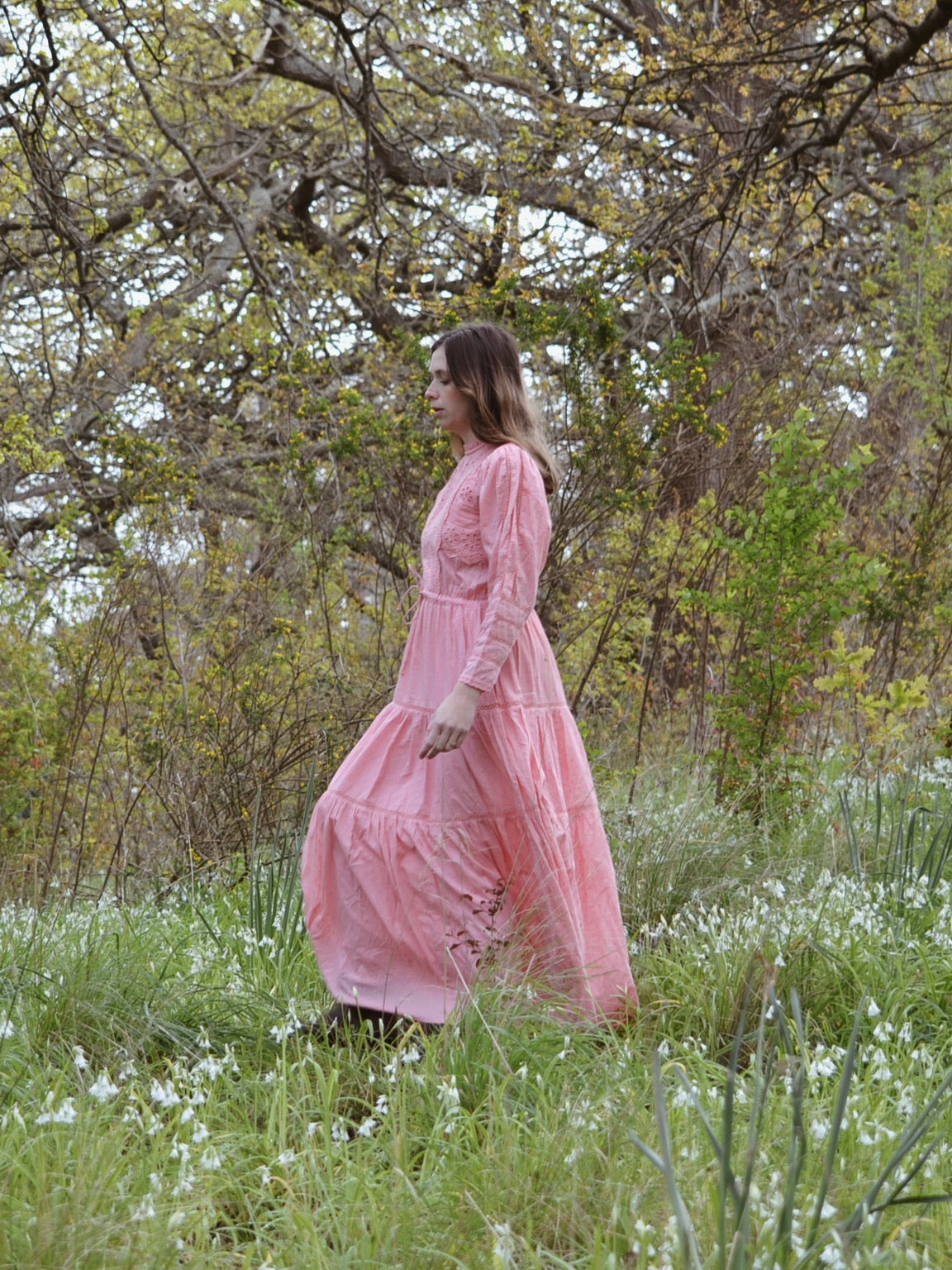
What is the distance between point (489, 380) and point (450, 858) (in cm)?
119

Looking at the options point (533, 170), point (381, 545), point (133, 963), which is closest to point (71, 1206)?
point (133, 963)

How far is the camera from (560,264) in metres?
7.48

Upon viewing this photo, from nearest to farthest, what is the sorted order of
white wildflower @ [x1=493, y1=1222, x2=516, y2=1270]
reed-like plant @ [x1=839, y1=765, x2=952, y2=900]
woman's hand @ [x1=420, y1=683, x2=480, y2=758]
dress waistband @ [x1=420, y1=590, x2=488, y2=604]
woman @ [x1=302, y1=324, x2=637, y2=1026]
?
white wildflower @ [x1=493, y1=1222, x2=516, y2=1270], woman's hand @ [x1=420, y1=683, x2=480, y2=758], woman @ [x1=302, y1=324, x2=637, y2=1026], dress waistband @ [x1=420, y1=590, x2=488, y2=604], reed-like plant @ [x1=839, y1=765, x2=952, y2=900]

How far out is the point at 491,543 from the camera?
3.14 meters

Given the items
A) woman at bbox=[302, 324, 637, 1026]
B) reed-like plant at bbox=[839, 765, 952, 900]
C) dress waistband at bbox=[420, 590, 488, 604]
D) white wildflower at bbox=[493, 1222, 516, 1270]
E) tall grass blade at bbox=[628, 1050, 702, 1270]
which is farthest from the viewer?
reed-like plant at bbox=[839, 765, 952, 900]

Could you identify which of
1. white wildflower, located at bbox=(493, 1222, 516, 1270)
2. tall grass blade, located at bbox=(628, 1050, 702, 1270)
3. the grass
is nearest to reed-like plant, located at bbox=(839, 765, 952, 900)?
the grass

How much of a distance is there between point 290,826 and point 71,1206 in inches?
144

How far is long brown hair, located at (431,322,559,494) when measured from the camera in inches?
130

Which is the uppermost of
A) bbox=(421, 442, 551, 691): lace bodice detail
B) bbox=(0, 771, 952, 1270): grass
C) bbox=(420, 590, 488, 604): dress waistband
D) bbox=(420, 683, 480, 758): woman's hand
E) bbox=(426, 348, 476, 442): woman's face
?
bbox=(426, 348, 476, 442): woman's face

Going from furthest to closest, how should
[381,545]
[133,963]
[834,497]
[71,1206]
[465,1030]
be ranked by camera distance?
1. [381,545]
2. [834,497]
3. [133,963]
4. [465,1030]
5. [71,1206]

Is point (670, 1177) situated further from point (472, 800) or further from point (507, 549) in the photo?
point (507, 549)

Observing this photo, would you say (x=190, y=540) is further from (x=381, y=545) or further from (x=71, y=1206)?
(x=71, y=1206)

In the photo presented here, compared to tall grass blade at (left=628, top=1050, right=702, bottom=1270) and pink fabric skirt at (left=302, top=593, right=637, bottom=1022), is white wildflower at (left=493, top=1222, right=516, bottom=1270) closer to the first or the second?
tall grass blade at (left=628, top=1050, right=702, bottom=1270)

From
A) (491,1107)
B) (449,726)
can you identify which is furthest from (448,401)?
(491,1107)
